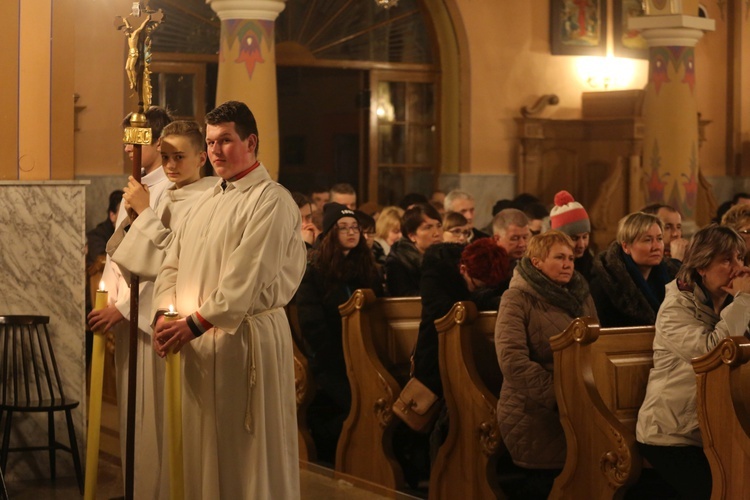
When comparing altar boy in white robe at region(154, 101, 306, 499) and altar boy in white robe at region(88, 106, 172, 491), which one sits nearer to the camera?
altar boy in white robe at region(154, 101, 306, 499)

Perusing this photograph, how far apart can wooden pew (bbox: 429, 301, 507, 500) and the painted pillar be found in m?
4.87

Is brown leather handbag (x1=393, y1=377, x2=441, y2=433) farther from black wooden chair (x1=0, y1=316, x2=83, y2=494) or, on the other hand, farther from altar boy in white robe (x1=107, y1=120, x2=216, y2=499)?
black wooden chair (x1=0, y1=316, x2=83, y2=494)

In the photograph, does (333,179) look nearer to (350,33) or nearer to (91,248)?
(350,33)

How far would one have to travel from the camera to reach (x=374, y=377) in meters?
6.02

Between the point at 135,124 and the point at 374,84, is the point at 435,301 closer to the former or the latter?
the point at 135,124

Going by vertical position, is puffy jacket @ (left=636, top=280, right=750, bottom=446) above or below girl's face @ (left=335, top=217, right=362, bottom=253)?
below

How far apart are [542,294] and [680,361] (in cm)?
75

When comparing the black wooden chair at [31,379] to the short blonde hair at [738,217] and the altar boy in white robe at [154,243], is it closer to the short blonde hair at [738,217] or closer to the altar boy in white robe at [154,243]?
the altar boy in white robe at [154,243]

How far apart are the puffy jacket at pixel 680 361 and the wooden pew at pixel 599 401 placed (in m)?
0.14

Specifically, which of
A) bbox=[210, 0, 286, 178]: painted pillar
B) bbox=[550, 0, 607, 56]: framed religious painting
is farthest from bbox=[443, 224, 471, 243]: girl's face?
bbox=[550, 0, 607, 56]: framed religious painting

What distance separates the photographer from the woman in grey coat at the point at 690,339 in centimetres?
449

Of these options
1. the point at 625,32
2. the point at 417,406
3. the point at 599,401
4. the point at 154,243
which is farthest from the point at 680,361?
the point at 625,32

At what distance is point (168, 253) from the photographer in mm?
4457

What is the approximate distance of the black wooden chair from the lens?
5574mm
